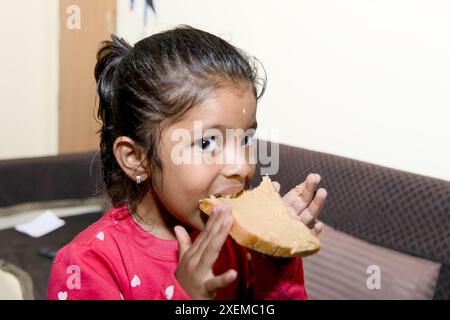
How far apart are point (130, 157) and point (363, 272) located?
0.72 m

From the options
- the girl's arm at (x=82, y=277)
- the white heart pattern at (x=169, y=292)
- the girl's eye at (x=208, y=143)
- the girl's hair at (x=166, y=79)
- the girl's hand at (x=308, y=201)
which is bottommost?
the girl's arm at (x=82, y=277)

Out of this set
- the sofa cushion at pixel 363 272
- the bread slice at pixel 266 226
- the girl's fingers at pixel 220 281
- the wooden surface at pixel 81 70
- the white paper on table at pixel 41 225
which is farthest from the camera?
the white paper on table at pixel 41 225

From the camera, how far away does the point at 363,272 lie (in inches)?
45.5

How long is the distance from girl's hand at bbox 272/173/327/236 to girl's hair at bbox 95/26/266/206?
17 cm

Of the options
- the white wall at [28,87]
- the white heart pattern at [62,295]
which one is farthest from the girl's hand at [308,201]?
→ the white wall at [28,87]

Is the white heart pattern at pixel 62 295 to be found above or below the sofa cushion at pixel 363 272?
above

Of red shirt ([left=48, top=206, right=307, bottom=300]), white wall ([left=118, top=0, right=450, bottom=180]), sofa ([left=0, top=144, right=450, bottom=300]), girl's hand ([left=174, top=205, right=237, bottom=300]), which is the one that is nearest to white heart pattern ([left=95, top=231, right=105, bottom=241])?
red shirt ([left=48, top=206, right=307, bottom=300])

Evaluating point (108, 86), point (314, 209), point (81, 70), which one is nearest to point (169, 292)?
point (314, 209)

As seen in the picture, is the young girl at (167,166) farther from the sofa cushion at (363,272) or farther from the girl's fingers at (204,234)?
the sofa cushion at (363,272)

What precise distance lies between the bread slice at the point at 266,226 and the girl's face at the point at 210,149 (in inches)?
1.0

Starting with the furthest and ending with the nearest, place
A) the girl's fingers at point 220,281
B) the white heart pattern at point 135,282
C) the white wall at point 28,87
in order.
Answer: the white wall at point 28,87 → the white heart pattern at point 135,282 → the girl's fingers at point 220,281

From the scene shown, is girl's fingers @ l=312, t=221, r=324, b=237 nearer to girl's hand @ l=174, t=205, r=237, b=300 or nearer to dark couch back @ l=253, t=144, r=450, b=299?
girl's hand @ l=174, t=205, r=237, b=300

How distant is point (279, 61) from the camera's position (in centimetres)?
137

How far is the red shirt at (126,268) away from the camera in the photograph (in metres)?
0.65
